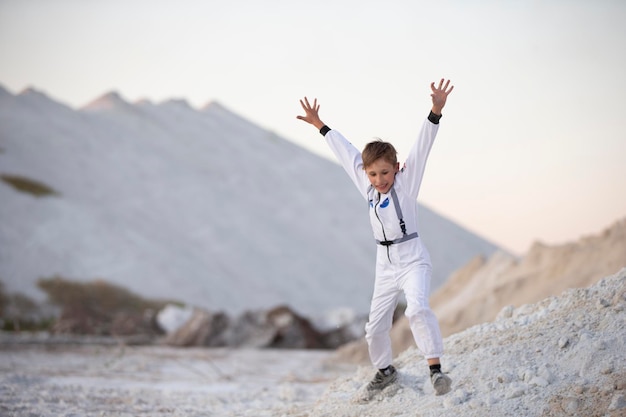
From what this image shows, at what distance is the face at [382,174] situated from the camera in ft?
13.6

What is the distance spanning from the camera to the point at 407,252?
415 cm

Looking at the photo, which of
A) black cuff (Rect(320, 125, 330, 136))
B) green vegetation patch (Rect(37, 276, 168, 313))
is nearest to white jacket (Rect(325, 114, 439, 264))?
black cuff (Rect(320, 125, 330, 136))

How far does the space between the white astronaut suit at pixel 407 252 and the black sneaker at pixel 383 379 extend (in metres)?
0.43

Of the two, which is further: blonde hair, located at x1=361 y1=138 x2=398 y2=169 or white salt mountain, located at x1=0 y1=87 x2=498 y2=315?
white salt mountain, located at x1=0 y1=87 x2=498 y2=315

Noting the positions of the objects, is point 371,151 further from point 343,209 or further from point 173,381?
point 343,209

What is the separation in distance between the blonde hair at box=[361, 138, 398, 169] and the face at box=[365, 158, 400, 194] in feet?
0.07

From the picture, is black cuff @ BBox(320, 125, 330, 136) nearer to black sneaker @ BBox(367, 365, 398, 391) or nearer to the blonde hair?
the blonde hair

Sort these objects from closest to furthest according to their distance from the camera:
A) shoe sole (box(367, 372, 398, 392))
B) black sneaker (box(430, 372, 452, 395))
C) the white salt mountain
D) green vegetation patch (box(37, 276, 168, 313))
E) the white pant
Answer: the white pant < black sneaker (box(430, 372, 452, 395)) < shoe sole (box(367, 372, 398, 392)) < green vegetation patch (box(37, 276, 168, 313)) < the white salt mountain

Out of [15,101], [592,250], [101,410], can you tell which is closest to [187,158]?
[15,101]

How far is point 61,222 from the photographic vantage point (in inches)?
1103

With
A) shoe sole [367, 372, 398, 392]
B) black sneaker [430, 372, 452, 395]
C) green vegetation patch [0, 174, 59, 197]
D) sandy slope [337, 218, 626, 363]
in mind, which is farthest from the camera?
green vegetation patch [0, 174, 59, 197]

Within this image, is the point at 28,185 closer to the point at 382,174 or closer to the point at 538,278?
the point at 538,278

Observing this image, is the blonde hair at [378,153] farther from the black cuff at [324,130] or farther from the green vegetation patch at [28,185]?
the green vegetation patch at [28,185]

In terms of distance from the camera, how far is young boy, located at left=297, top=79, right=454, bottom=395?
406cm
